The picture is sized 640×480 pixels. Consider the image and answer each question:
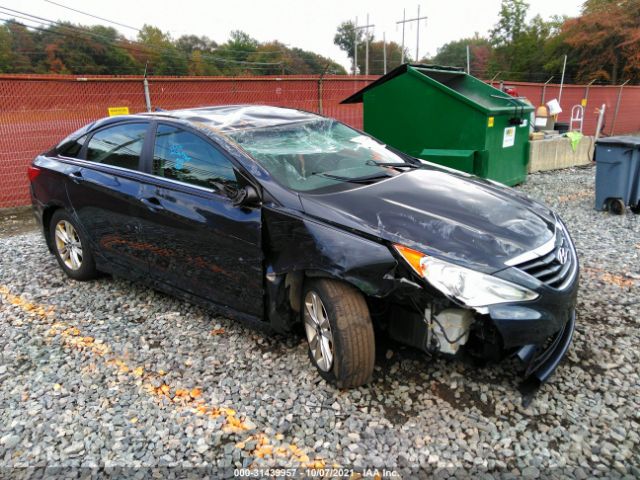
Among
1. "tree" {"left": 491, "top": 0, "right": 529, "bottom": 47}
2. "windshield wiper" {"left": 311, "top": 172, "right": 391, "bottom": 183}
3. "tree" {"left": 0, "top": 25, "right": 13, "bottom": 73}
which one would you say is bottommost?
"windshield wiper" {"left": 311, "top": 172, "right": 391, "bottom": 183}

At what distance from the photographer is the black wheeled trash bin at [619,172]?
6.29 meters

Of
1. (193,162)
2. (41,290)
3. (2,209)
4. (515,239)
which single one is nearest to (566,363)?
(515,239)

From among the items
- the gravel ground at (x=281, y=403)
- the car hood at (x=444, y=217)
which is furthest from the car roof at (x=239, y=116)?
the gravel ground at (x=281, y=403)

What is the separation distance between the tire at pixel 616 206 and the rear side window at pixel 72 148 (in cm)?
632

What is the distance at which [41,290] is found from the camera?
175 inches

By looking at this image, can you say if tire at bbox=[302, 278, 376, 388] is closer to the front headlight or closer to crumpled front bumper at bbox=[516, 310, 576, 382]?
the front headlight

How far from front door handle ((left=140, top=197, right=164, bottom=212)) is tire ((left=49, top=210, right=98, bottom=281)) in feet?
3.47

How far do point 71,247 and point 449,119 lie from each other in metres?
5.25

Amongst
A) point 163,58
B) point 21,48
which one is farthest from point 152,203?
point 163,58

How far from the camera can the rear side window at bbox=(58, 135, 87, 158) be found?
4.34 m

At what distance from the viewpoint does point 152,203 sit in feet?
11.6

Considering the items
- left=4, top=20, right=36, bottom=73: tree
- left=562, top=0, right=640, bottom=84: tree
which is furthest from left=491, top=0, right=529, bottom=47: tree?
left=4, top=20, right=36, bottom=73: tree

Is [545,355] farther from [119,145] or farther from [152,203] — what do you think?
[119,145]

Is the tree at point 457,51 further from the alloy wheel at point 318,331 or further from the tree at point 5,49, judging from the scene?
the alloy wheel at point 318,331
